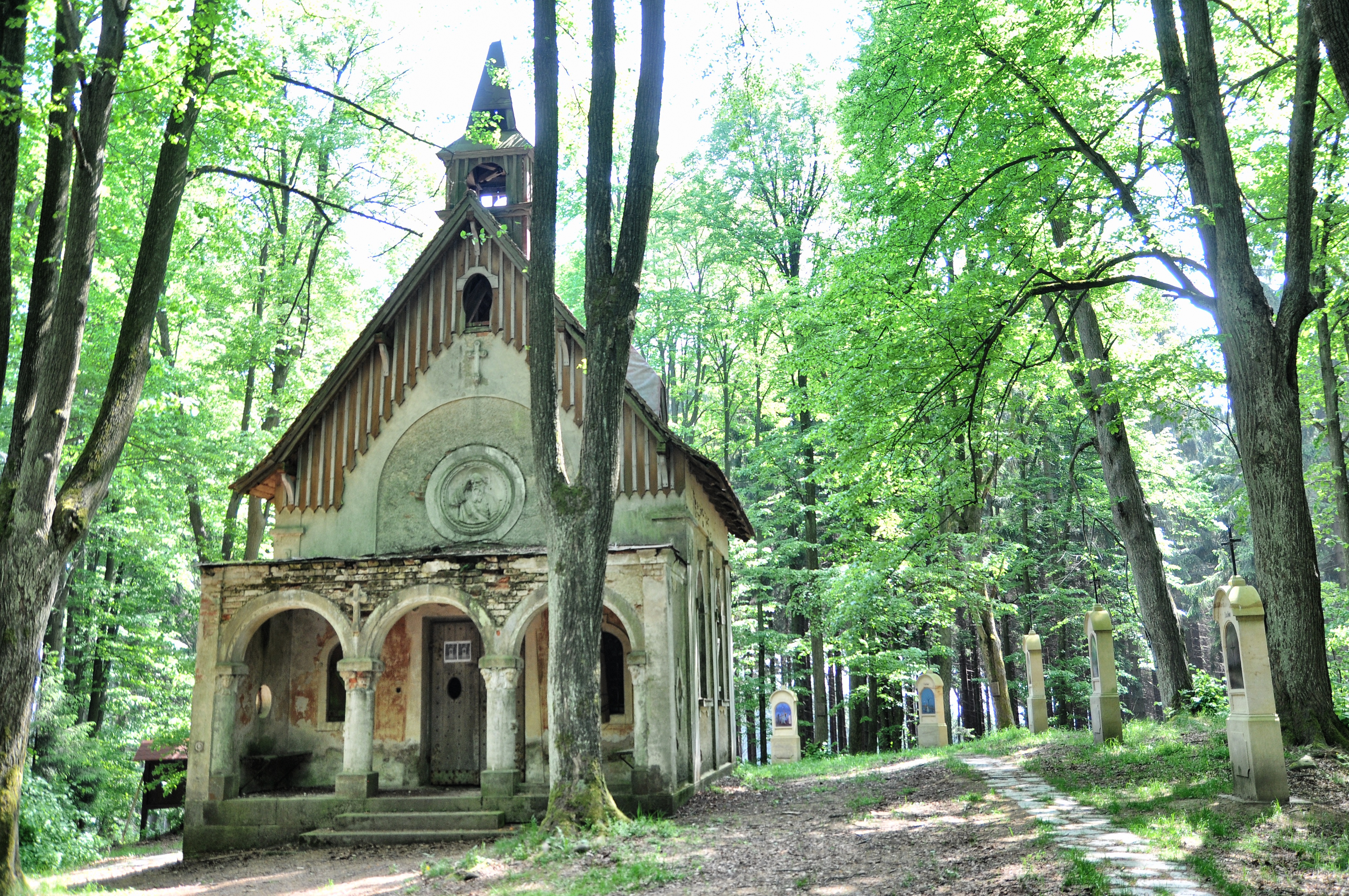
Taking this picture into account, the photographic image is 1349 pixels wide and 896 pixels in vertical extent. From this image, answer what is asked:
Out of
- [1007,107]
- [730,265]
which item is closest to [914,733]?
[730,265]

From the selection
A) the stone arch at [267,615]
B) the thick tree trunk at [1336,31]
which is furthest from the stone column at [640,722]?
the thick tree trunk at [1336,31]

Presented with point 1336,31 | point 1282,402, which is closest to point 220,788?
point 1282,402

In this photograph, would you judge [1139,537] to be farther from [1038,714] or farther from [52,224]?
[52,224]

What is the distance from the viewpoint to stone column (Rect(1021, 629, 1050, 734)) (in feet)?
56.7

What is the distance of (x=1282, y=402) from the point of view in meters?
9.98

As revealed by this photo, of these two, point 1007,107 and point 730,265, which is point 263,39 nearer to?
point 1007,107

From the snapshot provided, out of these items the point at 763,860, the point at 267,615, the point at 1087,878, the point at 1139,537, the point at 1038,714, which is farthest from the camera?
the point at 1038,714

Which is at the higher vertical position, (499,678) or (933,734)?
(499,678)

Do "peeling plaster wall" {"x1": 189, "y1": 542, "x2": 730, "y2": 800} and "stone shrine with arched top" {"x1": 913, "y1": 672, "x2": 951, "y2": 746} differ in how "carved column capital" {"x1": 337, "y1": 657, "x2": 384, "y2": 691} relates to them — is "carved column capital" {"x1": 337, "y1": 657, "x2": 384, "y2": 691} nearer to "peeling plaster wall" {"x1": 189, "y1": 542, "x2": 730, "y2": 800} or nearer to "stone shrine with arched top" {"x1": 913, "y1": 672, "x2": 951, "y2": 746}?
"peeling plaster wall" {"x1": 189, "y1": 542, "x2": 730, "y2": 800}

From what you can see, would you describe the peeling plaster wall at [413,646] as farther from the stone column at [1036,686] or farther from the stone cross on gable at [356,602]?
the stone column at [1036,686]

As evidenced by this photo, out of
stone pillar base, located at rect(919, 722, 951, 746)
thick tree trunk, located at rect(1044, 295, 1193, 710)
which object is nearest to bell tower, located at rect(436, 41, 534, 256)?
thick tree trunk, located at rect(1044, 295, 1193, 710)

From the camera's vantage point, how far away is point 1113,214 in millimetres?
13961

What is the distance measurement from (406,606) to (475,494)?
7.45ft

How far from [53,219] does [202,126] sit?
4.86 m
